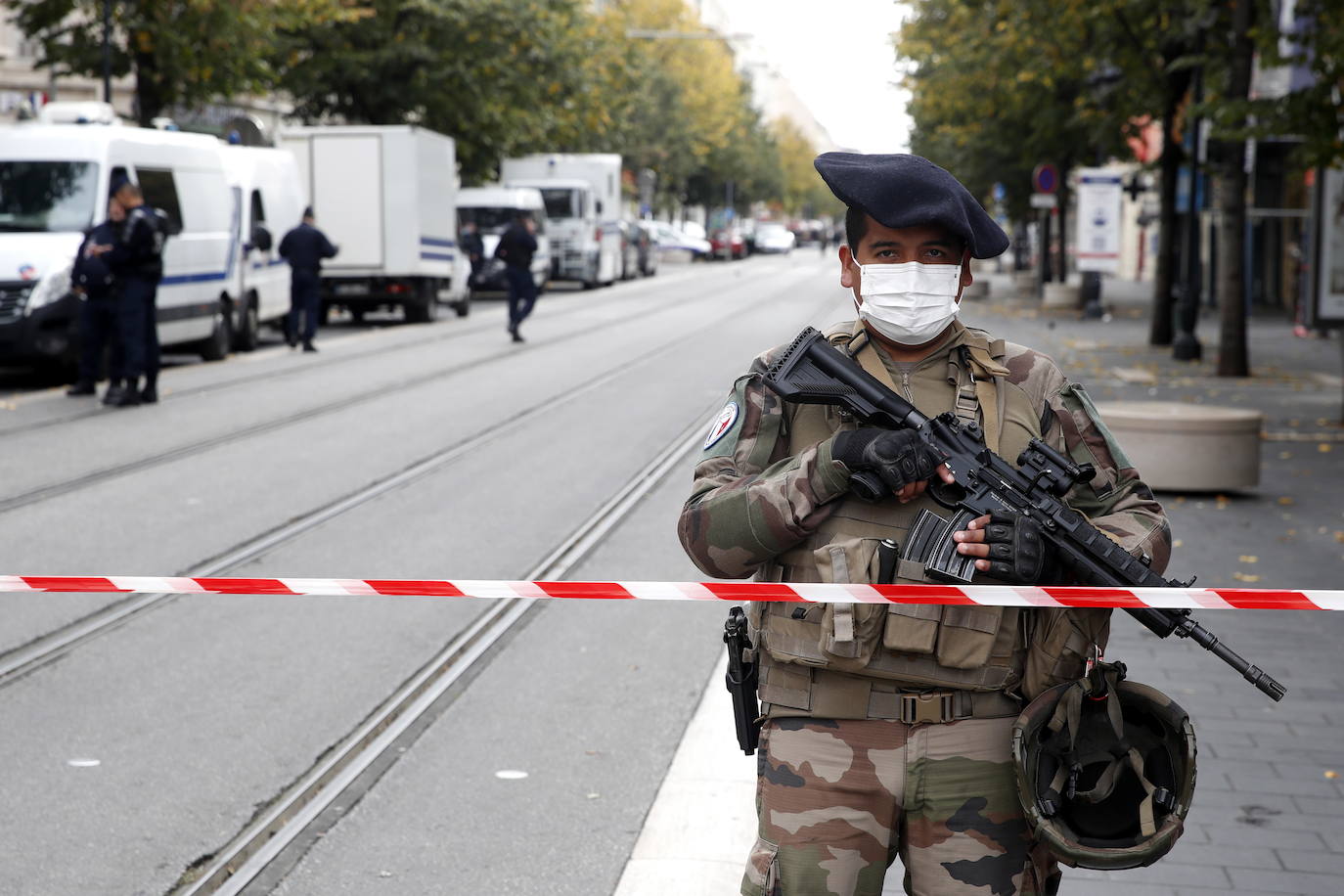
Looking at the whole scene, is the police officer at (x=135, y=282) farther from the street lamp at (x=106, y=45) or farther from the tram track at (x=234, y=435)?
the street lamp at (x=106, y=45)

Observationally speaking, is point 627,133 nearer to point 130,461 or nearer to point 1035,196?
point 1035,196

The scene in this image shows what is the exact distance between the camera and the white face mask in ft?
9.13

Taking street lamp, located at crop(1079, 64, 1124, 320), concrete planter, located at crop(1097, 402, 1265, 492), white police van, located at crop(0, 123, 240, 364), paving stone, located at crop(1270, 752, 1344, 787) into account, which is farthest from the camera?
street lamp, located at crop(1079, 64, 1124, 320)

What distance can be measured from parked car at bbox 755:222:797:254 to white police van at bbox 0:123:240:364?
70734mm

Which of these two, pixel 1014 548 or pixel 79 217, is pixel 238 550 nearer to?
pixel 1014 548

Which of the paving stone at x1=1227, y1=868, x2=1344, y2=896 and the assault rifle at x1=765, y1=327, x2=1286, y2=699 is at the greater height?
the assault rifle at x1=765, y1=327, x2=1286, y2=699

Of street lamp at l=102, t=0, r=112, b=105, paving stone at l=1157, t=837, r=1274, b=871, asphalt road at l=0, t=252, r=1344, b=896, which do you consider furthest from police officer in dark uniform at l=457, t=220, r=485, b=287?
paving stone at l=1157, t=837, r=1274, b=871

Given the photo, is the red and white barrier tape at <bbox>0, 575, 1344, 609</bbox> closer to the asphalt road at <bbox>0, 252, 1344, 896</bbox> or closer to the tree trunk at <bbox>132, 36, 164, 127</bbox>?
the asphalt road at <bbox>0, 252, 1344, 896</bbox>

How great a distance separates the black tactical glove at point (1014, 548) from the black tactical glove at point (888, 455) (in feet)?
0.42

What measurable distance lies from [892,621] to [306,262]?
19329mm

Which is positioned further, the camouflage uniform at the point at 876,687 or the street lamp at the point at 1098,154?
the street lamp at the point at 1098,154

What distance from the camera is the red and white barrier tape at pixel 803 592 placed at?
8.80 feet

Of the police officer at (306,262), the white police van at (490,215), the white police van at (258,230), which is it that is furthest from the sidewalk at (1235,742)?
the white police van at (490,215)

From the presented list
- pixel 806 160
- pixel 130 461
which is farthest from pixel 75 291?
pixel 806 160
